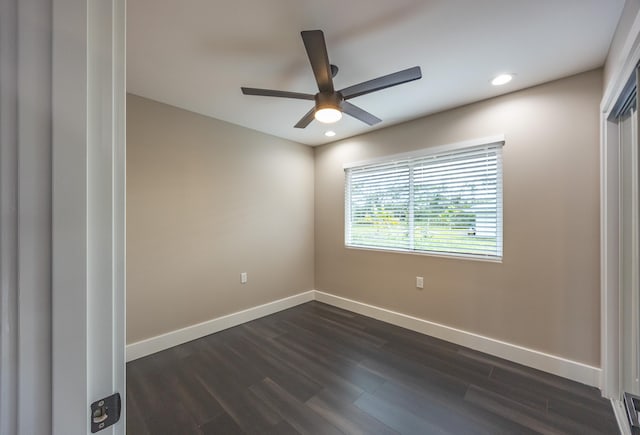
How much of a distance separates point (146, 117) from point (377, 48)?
2.27 metres

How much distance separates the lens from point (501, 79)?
2.23m

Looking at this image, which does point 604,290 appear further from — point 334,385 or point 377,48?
point 377,48

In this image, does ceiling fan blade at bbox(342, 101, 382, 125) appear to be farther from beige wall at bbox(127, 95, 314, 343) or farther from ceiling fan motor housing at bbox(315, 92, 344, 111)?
beige wall at bbox(127, 95, 314, 343)

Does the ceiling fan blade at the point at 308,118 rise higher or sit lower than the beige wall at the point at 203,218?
higher

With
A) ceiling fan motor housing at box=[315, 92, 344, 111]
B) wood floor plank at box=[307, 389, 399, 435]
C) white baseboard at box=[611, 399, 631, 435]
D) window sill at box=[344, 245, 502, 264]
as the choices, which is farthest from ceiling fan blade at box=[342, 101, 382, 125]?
white baseboard at box=[611, 399, 631, 435]

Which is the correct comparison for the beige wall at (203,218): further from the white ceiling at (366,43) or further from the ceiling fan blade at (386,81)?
the ceiling fan blade at (386,81)

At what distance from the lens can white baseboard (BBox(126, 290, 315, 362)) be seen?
100 inches

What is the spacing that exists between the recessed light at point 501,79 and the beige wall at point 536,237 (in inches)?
10.5

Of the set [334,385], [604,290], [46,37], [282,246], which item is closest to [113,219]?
[46,37]

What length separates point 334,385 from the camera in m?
2.10

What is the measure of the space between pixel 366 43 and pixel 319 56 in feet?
1.60

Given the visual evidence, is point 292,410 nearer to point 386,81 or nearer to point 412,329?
point 412,329

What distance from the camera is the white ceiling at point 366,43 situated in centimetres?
153

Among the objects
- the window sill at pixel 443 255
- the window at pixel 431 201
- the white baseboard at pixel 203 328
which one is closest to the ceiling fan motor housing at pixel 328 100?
the window at pixel 431 201
